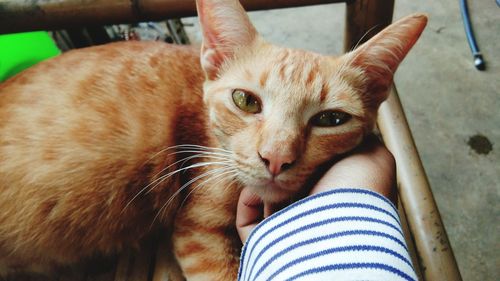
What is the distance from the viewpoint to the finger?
2.90 feet

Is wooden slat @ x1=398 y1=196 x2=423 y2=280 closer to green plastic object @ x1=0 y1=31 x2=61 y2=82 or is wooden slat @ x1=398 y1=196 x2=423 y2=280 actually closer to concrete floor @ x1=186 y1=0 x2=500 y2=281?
concrete floor @ x1=186 y1=0 x2=500 y2=281

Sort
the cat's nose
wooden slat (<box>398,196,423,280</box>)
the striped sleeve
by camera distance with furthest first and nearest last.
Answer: wooden slat (<box>398,196,423,280</box>)
the cat's nose
the striped sleeve

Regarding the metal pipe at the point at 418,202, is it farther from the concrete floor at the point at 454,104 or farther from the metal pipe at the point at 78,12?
the concrete floor at the point at 454,104

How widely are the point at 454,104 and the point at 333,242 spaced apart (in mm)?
1895

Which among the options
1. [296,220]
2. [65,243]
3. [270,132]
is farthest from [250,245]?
[65,243]

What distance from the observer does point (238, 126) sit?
84cm

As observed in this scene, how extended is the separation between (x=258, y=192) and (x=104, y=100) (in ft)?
1.61

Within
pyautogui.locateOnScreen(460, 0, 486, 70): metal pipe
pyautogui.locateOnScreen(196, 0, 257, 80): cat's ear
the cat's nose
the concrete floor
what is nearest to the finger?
the cat's nose

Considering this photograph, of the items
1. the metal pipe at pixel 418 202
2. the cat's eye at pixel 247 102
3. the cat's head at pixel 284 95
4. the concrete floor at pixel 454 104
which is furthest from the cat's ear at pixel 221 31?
the concrete floor at pixel 454 104

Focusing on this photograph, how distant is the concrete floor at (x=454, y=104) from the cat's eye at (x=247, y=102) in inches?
52.0

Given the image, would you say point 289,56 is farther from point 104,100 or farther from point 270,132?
point 104,100

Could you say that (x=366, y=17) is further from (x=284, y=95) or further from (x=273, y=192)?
(x=273, y=192)

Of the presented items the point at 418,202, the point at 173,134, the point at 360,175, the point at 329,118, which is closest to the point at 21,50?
the point at 173,134

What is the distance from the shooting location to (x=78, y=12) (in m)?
1.02
